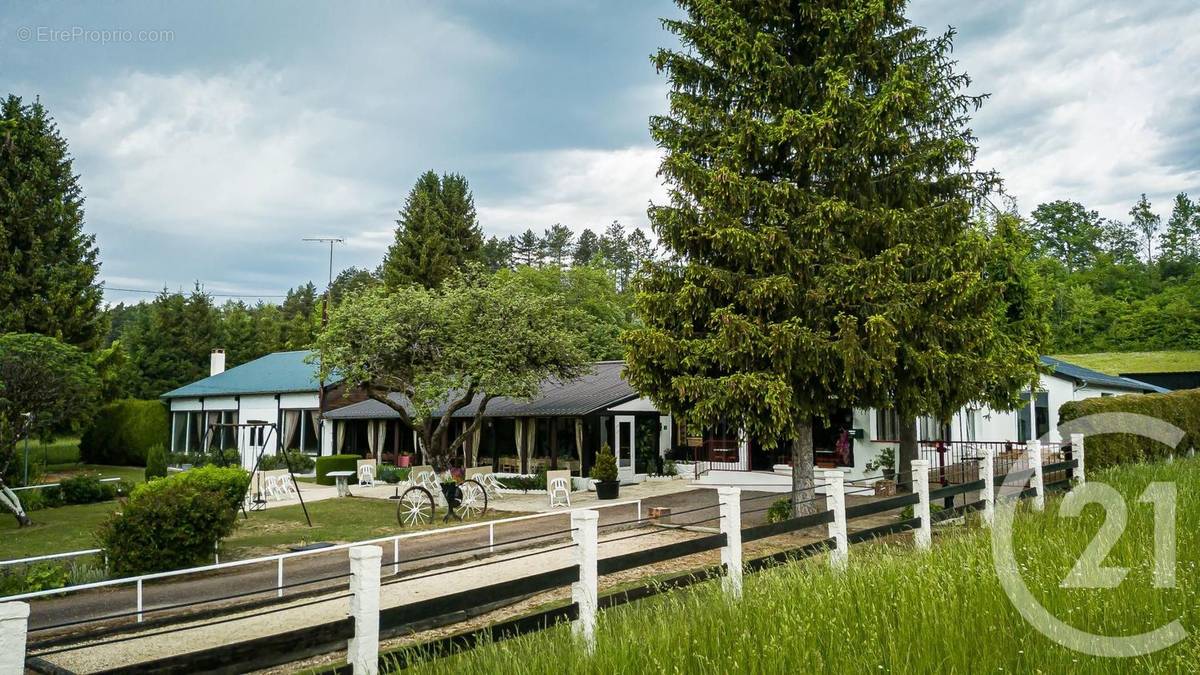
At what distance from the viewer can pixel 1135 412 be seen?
17750 mm

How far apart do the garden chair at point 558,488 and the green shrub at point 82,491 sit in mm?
12823

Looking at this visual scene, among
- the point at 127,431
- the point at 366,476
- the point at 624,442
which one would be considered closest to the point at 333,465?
the point at 366,476

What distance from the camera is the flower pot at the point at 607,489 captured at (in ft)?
63.6

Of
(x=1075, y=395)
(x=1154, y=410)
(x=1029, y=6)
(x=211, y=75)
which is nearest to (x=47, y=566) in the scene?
(x=211, y=75)

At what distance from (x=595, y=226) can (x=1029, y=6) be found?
6414cm

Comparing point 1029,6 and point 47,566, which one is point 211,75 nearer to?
point 47,566

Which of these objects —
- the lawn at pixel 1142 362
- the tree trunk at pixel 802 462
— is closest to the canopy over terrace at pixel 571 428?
the tree trunk at pixel 802 462

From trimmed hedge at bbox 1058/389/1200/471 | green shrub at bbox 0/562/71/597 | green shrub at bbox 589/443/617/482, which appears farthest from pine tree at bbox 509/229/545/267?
green shrub at bbox 0/562/71/597

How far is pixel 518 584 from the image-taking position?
16.4 feet

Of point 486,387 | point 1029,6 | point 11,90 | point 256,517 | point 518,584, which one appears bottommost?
point 256,517

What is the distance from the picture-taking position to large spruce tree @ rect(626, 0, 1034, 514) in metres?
12.0

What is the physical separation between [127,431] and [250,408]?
6.55 m

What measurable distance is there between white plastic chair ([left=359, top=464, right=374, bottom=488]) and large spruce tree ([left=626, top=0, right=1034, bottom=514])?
1361cm

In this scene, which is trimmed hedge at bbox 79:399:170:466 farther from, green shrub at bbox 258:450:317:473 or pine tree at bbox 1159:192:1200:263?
pine tree at bbox 1159:192:1200:263
